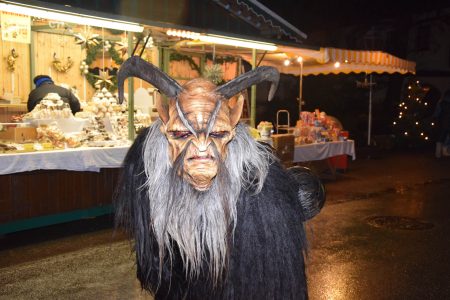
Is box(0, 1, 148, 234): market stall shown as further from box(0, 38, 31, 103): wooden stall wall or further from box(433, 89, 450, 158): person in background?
box(433, 89, 450, 158): person in background

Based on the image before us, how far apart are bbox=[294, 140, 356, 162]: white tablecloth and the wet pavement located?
1158 mm

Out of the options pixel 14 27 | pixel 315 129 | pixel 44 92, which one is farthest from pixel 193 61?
pixel 14 27

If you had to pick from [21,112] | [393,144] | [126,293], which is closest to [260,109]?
[393,144]

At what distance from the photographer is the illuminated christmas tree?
1692 cm

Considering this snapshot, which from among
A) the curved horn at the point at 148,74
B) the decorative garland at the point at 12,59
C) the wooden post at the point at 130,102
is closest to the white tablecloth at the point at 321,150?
the wooden post at the point at 130,102

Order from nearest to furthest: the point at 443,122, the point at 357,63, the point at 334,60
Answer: the point at 334,60 → the point at 357,63 → the point at 443,122

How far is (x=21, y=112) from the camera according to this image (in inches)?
346

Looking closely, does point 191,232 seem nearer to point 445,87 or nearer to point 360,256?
point 360,256

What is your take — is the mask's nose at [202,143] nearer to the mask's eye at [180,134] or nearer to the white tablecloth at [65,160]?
the mask's eye at [180,134]

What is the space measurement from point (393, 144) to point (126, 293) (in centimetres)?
1421

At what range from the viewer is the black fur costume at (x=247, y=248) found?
223 cm

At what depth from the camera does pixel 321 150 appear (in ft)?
31.9

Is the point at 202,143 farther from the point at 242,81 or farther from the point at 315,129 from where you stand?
the point at 315,129

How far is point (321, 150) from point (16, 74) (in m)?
5.93
